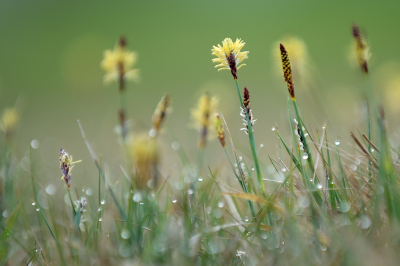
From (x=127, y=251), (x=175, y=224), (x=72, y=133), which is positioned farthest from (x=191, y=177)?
(x=72, y=133)

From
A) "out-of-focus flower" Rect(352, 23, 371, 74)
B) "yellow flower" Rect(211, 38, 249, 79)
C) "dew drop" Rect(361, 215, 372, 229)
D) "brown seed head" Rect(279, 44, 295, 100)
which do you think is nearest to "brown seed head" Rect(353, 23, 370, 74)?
"out-of-focus flower" Rect(352, 23, 371, 74)

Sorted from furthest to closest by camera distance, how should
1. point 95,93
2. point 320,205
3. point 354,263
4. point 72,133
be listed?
point 95,93
point 72,133
point 320,205
point 354,263

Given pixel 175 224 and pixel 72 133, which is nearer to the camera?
pixel 175 224

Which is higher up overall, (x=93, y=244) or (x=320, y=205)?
(x=93, y=244)

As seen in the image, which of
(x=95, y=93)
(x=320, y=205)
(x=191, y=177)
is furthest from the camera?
(x=95, y=93)

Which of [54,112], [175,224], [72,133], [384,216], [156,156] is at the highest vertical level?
[54,112]

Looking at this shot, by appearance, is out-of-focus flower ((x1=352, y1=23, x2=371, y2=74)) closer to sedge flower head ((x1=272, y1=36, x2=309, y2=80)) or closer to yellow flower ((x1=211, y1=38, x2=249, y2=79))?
yellow flower ((x1=211, y1=38, x2=249, y2=79))

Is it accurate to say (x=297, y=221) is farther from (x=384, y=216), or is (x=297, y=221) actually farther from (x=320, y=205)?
(x=384, y=216)

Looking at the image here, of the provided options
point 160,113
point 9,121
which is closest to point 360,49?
point 160,113
